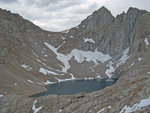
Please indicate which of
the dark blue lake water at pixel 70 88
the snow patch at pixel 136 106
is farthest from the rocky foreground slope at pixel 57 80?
the dark blue lake water at pixel 70 88

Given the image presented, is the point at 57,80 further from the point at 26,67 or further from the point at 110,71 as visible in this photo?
the point at 110,71

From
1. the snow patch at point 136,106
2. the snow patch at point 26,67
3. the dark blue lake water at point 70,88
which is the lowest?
the snow patch at point 136,106

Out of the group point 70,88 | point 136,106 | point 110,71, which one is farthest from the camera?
point 110,71

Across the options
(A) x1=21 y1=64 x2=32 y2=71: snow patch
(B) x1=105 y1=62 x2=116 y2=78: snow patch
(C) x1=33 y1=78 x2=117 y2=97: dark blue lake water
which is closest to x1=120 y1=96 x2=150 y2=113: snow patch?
(C) x1=33 y1=78 x2=117 y2=97: dark blue lake water

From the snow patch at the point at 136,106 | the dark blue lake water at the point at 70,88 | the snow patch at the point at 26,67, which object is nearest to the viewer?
the snow patch at the point at 136,106

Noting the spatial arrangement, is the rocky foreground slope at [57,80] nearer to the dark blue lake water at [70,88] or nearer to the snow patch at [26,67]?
the snow patch at [26,67]

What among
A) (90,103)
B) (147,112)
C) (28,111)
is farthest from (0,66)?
(147,112)

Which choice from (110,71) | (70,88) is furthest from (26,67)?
(110,71)

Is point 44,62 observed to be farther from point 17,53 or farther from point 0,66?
point 0,66

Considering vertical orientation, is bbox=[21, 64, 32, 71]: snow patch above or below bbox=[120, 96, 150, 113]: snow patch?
above

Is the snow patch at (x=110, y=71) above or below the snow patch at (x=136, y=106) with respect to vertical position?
above

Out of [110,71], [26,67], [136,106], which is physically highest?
[110,71]

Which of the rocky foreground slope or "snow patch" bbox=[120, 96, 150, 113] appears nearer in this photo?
"snow patch" bbox=[120, 96, 150, 113]

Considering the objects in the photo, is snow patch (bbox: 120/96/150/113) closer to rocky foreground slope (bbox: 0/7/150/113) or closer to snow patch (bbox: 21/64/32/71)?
rocky foreground slope (bbox: 0/7/150/113)
